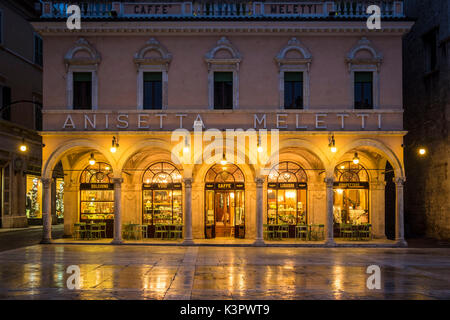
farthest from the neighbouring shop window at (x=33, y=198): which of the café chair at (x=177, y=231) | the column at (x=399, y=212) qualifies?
the column at (x=399, y=212)

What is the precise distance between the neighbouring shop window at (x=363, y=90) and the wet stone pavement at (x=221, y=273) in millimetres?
6437

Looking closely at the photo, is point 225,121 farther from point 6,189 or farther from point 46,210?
point 6,189

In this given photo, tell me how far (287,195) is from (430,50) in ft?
34.3

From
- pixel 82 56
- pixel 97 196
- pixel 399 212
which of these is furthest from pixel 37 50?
pixel 399 212

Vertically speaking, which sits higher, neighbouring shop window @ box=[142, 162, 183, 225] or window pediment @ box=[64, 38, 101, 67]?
window pediment @ box=[64, 38, 101, 67]

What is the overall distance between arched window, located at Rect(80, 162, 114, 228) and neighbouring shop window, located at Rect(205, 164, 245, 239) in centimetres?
479

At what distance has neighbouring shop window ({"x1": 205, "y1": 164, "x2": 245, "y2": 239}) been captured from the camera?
2242 cm

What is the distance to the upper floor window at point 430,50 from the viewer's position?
75.2 feet

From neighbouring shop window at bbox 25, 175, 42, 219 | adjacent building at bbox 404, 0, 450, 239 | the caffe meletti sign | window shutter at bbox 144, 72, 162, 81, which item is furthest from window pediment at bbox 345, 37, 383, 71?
neighbouring shop window at bbox 25, 175, 42, 219

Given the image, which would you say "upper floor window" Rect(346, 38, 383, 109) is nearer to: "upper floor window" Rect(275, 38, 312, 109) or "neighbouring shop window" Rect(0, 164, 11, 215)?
"upper floor window" Rect(275, 38, 312, 109)

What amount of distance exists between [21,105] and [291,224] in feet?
63.0

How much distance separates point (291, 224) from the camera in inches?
888
